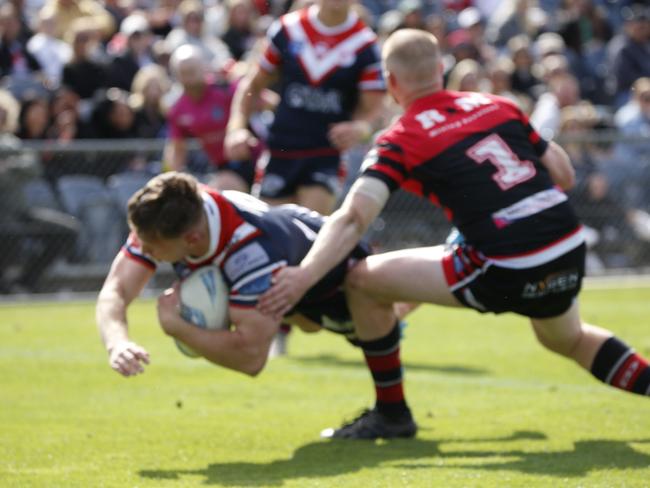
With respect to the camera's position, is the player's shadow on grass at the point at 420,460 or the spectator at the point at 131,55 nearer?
the player's shadow on grass at the point at 420,460

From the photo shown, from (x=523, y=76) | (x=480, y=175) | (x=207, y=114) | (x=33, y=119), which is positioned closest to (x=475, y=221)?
(x=480, y=175)

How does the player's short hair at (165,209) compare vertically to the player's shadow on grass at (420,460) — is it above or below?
above

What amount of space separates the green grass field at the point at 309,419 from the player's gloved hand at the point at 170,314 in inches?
21.1

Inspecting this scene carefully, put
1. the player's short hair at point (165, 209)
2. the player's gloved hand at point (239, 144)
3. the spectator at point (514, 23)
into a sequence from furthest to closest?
the spectator at point (514, 23) < the player's gloved hand at point (239, 144) < the player's short hair at point (165, 209)

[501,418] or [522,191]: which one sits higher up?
[522,191]

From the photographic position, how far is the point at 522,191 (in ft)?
18.8

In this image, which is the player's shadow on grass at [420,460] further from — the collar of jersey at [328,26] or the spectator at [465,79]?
the spectator at [465,79]

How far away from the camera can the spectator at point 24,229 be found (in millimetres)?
12141

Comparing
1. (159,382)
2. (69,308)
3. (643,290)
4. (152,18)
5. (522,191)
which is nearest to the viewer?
(522,191)

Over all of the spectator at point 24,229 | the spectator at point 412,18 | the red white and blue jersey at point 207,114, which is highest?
the red white and blue jersey at point 207,114

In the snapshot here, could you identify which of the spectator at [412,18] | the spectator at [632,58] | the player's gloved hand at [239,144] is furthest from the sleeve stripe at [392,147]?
the spectator at [632,58]

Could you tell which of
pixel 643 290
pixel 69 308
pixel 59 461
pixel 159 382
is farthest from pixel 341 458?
pixel 643 290

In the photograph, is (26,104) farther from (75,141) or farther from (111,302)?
(111,302)

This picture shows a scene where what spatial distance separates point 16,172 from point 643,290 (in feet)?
20.3
